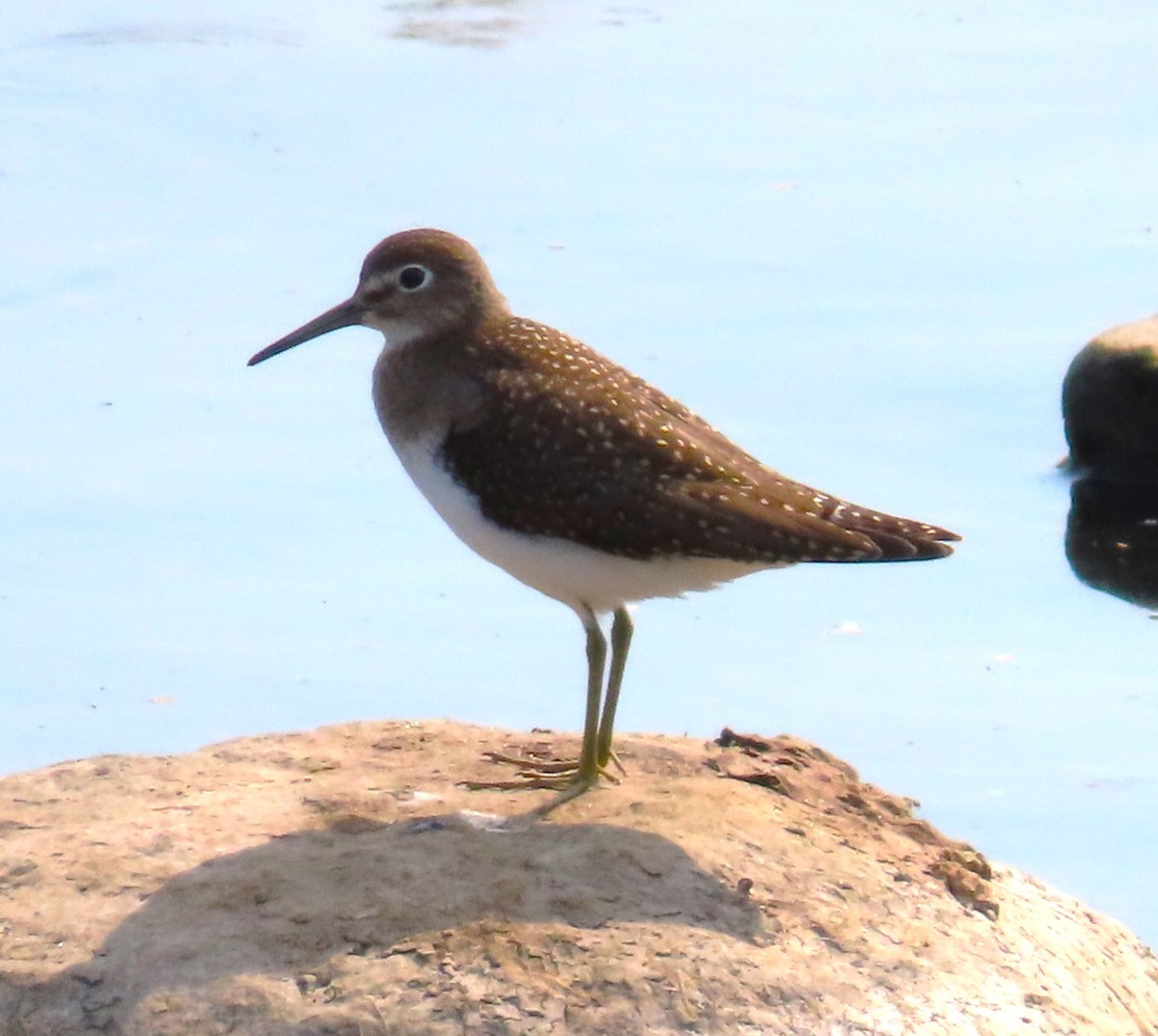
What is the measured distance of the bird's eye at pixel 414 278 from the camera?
891cm

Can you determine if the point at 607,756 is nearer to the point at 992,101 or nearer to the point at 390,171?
the point at 390,171

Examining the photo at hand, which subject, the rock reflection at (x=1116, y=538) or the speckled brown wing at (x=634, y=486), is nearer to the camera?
the speckled brown wing at (x=634, y=486)

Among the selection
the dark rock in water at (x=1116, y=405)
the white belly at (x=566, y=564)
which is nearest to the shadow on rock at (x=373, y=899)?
the white belly at (x=566, y=564)

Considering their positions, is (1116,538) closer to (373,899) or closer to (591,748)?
(591,748)

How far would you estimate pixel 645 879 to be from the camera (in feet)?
25.0

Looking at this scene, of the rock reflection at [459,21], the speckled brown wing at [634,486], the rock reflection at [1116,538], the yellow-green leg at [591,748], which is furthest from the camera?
the rock reflection at [459,21]

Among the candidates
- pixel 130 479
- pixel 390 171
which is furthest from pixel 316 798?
pixel 390 171

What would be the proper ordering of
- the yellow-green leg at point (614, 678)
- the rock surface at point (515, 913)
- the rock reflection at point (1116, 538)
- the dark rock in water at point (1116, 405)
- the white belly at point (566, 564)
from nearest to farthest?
the rock surface at point (515, 913) < the white belly at point (566, 564) < the yellow-green leg at point (614, 678) < the rock reflection at point (1116, 538) < the dark rock in water at point (1116, 405)

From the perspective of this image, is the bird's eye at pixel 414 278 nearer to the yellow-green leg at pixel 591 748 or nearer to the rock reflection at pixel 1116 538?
the yellow-green leg at pixel 591 748

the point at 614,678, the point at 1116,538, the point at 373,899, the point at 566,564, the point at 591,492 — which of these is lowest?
the point at 1116,538

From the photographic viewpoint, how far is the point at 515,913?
7.41 metres

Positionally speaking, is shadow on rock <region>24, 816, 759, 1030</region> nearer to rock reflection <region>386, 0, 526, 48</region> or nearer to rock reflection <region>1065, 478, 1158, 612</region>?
rock reflection <region>1065, 478, 1158, 612</region>

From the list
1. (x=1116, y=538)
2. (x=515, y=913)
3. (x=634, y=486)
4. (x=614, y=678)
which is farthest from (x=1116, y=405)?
(x=515, y=913)

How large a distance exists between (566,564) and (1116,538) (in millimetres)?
5185
